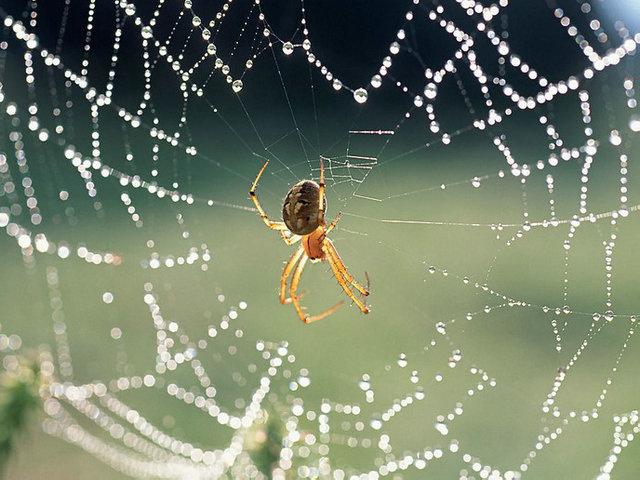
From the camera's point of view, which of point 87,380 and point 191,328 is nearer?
point 87,380

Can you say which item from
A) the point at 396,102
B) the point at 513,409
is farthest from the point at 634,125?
the point at 396,102

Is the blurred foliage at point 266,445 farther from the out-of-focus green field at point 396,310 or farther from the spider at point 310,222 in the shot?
the out-of-focus green field at point 396,310

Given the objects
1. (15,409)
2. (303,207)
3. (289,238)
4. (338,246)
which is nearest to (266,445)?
(15,409)

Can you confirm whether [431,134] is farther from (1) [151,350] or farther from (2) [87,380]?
(2) [87,380]

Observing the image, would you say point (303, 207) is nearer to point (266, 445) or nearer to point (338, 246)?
point (266, 445)

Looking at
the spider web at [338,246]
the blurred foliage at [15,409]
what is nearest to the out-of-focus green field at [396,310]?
the spider web at [338,246]

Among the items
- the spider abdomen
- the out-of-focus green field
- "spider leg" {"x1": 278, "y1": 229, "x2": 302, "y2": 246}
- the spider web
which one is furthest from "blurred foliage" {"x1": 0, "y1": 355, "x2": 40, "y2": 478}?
the out-of-focus green field
